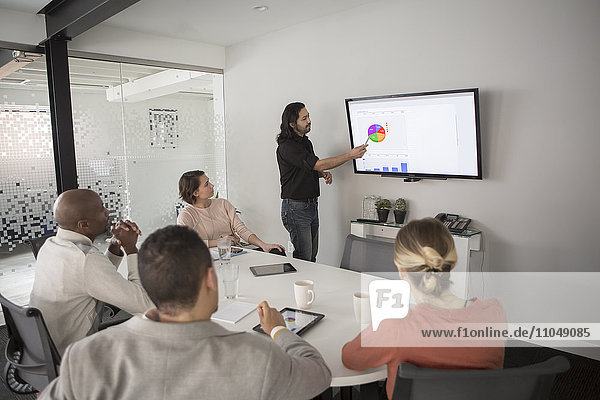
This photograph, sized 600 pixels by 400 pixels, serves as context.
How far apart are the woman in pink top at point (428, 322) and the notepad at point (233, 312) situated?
0.55 meters

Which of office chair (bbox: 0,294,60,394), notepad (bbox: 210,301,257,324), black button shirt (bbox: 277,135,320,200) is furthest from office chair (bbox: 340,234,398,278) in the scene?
office chair (bbox: 0,294,60,394)

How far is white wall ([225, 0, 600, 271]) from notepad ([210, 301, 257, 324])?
7.01 ft

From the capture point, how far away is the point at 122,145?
446cm

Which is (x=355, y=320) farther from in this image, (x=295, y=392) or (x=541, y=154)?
(x=541, y=154)

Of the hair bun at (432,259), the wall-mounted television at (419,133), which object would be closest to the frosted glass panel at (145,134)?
the wall-mounted television at (419,133)

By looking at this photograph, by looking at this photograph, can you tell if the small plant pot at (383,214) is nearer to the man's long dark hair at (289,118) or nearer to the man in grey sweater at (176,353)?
the man's long dark hair at (289,118)

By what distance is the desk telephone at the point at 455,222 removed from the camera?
10.8 feet

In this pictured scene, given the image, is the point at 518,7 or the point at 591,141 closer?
the point at 591,141

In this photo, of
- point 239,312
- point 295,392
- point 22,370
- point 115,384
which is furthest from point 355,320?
point 22,370

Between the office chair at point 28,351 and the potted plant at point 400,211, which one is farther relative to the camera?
the potted plant at point 400,211

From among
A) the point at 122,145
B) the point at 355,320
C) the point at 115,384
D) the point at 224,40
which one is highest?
the point at 224,40

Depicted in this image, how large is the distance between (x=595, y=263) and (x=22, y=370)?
127 inches

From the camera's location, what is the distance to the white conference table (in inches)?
56.5

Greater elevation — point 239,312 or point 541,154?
point 541,154
